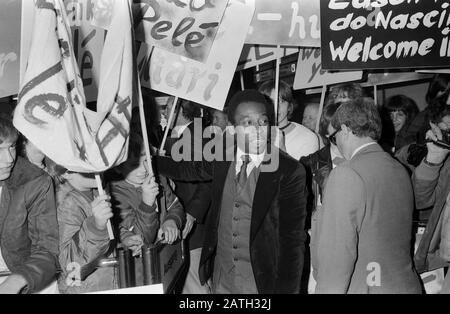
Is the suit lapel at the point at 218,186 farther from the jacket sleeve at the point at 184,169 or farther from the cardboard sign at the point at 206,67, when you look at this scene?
the cardboard sign at the point at 206,67

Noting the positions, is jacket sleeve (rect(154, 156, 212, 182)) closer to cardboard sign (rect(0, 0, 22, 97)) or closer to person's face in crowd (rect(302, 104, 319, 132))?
cardboard sign (rect(0, 0, 22, 97))

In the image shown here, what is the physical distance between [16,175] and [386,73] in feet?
11.5

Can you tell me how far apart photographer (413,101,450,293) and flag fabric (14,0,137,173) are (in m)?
1.79

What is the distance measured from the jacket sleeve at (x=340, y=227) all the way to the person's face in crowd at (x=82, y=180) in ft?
3.83

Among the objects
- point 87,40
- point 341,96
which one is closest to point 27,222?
point 87,40

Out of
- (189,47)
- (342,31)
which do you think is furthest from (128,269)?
(342,31)

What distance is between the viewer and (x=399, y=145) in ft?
14.0

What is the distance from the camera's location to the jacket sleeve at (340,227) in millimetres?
2148

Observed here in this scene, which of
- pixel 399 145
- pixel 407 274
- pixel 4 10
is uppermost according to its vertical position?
pixel 4 10

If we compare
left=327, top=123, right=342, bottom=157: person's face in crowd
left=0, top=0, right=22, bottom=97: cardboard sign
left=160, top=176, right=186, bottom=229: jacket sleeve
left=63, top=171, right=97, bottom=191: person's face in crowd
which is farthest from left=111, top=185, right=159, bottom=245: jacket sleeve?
left=0, top=0, right=22, bottom=97: cardboard sign

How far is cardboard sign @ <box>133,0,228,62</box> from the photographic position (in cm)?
330

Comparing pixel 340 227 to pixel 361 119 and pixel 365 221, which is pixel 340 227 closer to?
pixel 365 221

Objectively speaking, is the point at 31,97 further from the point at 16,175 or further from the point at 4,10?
the point at 4,10

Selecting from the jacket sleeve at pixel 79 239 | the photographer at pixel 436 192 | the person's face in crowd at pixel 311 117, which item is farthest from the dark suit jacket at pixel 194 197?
the photographer at pixel 436 192
